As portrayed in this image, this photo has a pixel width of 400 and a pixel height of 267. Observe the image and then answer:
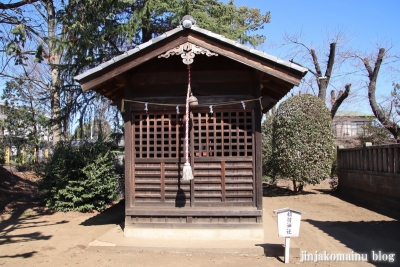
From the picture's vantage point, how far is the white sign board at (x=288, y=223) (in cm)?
633

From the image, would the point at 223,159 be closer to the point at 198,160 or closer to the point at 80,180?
the point at 198,160

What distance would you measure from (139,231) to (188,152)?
6.64ft

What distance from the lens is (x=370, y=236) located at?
851 centimetres

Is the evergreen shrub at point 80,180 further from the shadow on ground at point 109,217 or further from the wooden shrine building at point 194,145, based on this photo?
the wooden shrine building at point 194,145

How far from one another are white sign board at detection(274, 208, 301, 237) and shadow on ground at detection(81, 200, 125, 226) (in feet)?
17.6

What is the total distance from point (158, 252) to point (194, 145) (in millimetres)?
2370

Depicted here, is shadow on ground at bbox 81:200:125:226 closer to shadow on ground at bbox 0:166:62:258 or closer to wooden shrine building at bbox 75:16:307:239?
shadow on ground at bbox 0:166:62:258

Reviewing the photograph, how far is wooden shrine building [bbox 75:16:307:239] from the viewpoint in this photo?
771 centimetres

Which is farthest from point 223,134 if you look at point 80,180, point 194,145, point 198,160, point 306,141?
point 306,141

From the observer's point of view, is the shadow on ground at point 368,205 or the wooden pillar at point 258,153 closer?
the wooden pillar at point 258,153

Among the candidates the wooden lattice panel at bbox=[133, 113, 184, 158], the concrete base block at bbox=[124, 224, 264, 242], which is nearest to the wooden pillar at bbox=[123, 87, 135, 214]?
the wooden lattice panel at bbox=[133, 113, 184, 158]

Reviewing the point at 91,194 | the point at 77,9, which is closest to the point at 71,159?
the point at 91,194

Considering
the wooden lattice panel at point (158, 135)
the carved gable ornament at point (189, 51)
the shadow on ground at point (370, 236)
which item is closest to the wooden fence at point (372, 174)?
the shadow on ground at point (370, 236)

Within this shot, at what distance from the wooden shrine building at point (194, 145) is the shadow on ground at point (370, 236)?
2.19m
